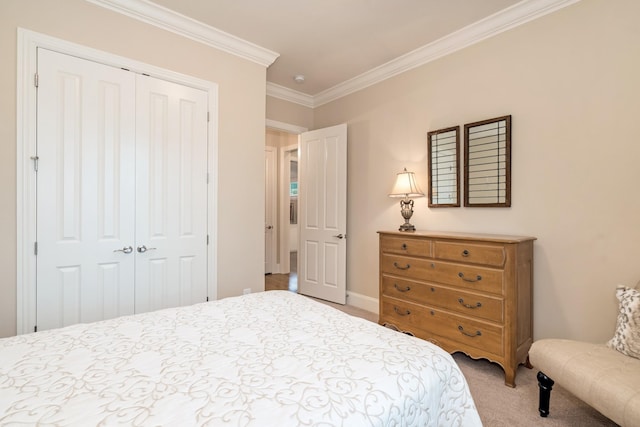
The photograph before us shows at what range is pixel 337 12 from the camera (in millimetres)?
2588

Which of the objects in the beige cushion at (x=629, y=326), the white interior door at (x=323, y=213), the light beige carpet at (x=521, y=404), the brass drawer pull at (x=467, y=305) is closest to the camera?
the beige cushion at (x=629, y=326)

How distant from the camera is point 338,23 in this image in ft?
9.02

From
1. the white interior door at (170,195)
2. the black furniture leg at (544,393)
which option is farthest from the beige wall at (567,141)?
the white interior door at (170,195)

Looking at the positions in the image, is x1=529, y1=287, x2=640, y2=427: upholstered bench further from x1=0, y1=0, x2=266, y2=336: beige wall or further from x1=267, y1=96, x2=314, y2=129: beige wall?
x1=267, y1=96, x2=314, y2=129: beige wall

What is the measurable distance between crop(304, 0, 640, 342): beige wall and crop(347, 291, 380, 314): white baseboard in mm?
1206

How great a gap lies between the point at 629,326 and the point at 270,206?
5.11m

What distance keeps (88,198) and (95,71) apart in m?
0.98

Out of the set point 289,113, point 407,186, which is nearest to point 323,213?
point 407,186

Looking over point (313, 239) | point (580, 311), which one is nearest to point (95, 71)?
point (313, 239)

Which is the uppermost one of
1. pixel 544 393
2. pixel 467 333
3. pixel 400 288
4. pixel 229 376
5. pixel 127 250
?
pixel 127 250

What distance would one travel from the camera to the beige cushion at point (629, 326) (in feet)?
5.51

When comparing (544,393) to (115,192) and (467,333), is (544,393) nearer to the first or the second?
(467,333)

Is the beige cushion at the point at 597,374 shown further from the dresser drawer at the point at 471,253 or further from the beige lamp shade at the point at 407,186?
the beige lamp shade at the point at 407,186

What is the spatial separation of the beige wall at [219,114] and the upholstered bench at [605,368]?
98.4 inches
